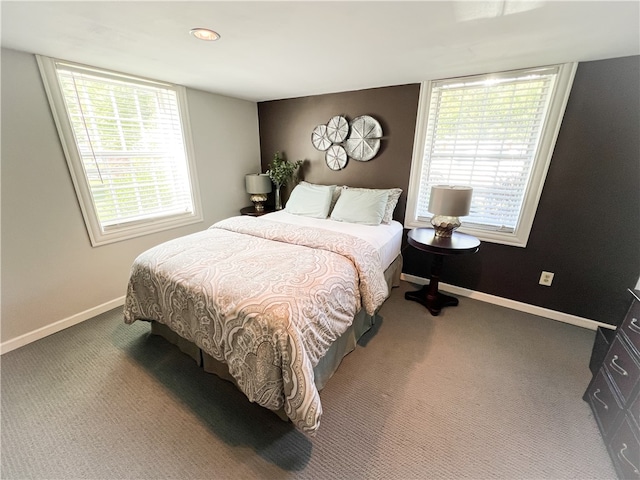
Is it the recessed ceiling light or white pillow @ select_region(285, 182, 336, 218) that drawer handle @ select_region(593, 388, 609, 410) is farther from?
the recessed ceiling light

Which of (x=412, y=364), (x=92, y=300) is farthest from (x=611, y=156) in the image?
(x=92, y=300)

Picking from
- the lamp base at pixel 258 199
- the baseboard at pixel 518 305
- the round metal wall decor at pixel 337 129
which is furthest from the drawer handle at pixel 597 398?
the lamp base at pixel 258 199

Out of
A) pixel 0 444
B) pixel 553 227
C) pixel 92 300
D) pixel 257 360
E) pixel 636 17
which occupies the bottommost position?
pixel 0 444

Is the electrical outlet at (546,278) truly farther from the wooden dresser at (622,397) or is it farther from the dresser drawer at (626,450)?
the dresser drawer at (626,450)

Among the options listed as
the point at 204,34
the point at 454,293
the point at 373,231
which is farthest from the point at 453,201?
the point at 204,34

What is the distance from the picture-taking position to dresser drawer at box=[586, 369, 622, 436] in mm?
1261

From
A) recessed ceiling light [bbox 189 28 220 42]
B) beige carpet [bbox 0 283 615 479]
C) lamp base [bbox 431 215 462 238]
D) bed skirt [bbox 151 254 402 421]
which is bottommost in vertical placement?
beige carpet [bbox 0 283 615 479]

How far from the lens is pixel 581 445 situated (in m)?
1.27

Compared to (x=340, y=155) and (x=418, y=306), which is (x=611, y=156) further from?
(x=340, y=155)

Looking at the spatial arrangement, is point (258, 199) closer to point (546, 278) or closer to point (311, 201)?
point (311, 201)

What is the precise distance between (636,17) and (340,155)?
219cm

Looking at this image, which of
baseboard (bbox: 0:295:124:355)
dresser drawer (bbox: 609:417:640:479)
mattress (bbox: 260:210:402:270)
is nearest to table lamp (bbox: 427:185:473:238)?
mattress (bbox: 260:210:402:270)

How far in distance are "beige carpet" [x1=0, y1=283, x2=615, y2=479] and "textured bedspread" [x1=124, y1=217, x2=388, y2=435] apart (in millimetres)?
310

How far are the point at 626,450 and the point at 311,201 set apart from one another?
263cm
